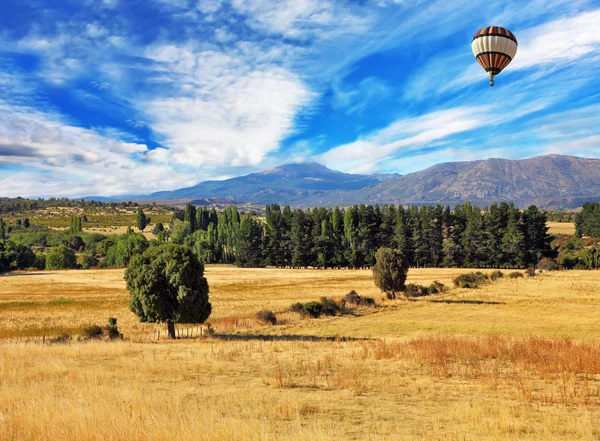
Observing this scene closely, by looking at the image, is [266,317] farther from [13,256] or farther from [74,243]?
[74,243]

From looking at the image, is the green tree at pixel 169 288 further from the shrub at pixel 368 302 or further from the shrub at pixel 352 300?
the shrub at pixel 368 302

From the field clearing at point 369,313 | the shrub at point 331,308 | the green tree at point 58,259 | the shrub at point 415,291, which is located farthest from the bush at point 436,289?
the green tree at point 58,259

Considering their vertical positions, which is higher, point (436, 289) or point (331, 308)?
point (331, 308)

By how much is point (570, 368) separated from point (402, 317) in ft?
88.7

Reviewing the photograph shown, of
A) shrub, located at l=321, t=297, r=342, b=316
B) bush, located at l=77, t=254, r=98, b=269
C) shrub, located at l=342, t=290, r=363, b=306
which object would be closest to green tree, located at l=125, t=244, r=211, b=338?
shrub, located at l=321, t=297, r=342, b=316

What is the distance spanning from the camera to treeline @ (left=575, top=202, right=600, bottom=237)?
5832 inches

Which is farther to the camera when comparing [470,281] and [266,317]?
[470,281]

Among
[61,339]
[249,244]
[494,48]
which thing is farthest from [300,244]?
[61,339]

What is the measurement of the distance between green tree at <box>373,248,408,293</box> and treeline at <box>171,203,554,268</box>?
69.4m

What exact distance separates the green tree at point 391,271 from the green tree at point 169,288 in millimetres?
33090

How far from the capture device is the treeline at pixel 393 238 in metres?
121

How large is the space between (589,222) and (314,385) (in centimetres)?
16875

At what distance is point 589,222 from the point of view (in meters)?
153

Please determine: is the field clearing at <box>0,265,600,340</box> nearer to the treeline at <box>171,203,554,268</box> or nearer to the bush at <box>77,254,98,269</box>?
the treeline at <box>171,203,554,268</box>
